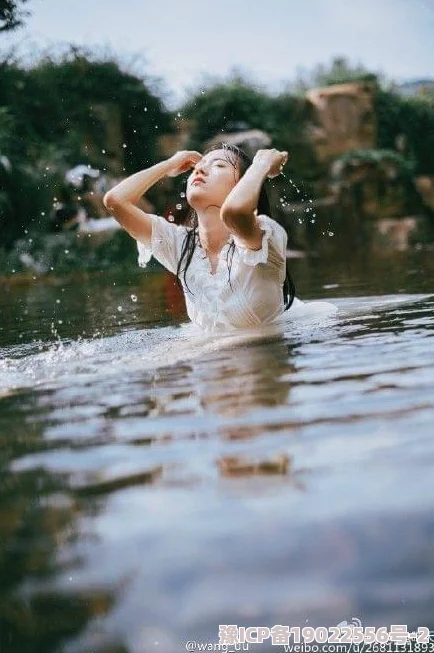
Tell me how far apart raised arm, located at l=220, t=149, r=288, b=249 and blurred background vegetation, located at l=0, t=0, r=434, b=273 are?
11.4m

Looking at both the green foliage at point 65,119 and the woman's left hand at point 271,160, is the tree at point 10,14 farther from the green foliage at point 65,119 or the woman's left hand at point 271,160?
the woman's left hand at point 271,160

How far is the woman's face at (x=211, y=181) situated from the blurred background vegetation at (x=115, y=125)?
11.1 meters

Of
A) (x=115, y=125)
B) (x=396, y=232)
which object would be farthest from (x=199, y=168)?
(x=115, y=125)

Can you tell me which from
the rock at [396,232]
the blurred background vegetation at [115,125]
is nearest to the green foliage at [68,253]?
the blurred background vegetation at [115,125]

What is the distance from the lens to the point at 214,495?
157 cm

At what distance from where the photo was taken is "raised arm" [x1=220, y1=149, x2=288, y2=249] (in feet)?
11.7

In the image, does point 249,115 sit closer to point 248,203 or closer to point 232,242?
point 232,242

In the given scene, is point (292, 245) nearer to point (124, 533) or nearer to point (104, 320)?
point (104, 320)

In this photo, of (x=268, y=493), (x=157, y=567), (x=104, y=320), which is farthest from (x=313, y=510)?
(x=104, y=320)

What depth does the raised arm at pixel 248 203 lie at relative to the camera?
3.58m

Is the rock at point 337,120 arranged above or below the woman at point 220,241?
above

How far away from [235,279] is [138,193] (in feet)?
2.36

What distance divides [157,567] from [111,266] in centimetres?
1271

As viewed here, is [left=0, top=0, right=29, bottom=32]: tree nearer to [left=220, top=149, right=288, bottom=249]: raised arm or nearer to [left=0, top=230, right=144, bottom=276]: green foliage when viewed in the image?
[left=0, top=230, right=144, bottom=276]: green foliage
